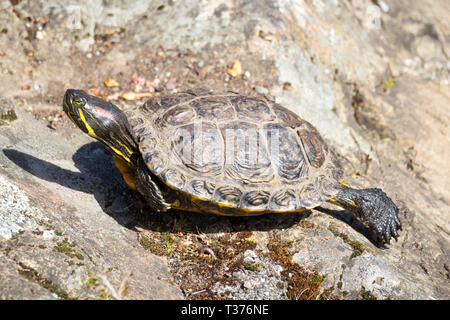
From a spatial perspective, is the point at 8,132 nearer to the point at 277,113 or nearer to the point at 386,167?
the point at 277,113

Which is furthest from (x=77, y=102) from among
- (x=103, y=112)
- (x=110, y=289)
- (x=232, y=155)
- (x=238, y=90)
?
(x=238, y=90)

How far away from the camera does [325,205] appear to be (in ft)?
18.4

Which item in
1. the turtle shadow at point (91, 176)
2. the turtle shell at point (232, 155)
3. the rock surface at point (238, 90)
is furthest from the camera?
the turtle shadow at point (91, 176)

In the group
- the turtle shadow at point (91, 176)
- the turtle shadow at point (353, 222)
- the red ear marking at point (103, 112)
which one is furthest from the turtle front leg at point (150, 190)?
the turtle shadow at point (353, 222)

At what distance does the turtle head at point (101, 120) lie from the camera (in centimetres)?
487

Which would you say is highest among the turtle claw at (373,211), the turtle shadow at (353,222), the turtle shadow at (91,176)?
the turtle shadow at (91,176)

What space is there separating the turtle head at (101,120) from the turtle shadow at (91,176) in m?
0.67

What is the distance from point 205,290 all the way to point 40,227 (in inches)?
71.9

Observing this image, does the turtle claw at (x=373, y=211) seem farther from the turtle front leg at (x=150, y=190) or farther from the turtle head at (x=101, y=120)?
the turtle head at (x=101, y=120)

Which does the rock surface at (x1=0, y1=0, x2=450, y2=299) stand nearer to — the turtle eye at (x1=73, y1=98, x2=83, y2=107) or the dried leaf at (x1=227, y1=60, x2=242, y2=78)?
the dried leaf at (x1=227, y1=60, x2=242, y2=78)

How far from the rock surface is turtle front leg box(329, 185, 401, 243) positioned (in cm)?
23

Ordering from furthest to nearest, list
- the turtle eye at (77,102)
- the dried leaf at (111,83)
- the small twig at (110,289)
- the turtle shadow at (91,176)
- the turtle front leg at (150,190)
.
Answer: the dried leaf at (111,83) < the turtle shadow at (91,176) < the turtle eye at (77,102) < the turtle front leg at (150,190) < the small twig at (110,289)

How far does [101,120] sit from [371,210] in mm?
3679

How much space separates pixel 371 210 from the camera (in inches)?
201
